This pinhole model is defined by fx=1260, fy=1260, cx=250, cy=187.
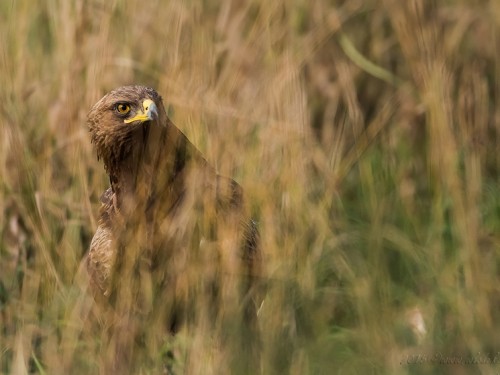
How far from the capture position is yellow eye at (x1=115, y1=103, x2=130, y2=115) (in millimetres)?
4332

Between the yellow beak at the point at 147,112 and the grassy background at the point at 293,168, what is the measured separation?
0.16 meters

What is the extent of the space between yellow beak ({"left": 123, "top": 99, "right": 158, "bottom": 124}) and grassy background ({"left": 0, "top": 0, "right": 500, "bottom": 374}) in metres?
0.16

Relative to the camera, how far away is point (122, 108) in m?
4.35

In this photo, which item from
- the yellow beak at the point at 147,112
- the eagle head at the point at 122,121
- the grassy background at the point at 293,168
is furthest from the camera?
the eagle head at the point at 122,121

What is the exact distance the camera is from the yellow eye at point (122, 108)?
4.33 metres

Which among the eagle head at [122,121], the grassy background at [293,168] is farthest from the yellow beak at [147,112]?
the grassy background at [293,168]

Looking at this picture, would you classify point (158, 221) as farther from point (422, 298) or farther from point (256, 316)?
point (422, 298)

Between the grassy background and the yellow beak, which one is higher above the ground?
Answer: the yellow beak

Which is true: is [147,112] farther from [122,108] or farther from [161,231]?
[161,231]

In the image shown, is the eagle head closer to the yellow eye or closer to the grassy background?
the yellow eye

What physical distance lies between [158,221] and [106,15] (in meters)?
1.01

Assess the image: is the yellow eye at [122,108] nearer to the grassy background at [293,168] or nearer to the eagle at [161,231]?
the eagle at [161,231]

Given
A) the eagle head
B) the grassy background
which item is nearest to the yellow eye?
the eagle head

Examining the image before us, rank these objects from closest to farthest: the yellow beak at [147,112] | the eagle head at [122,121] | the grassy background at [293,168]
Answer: the grassy background at [293,168] < the yellow beak at [147,112] < the eagle head at [122,121]
